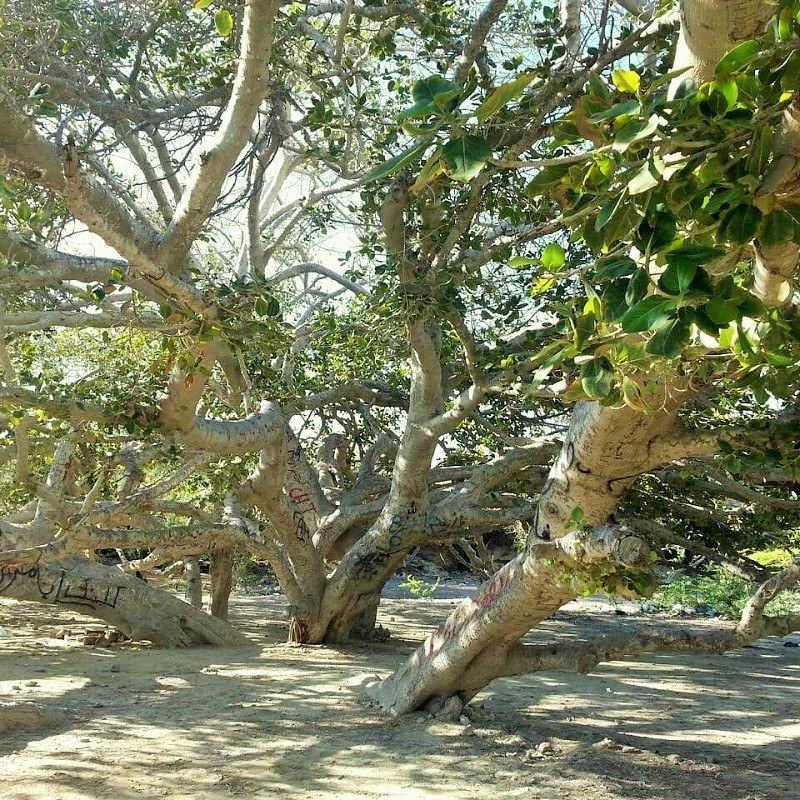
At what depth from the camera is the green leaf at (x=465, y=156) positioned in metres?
1.35

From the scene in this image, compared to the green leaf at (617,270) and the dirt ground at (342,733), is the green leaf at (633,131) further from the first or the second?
the dirt ground at (342,733)

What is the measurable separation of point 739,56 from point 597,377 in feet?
2.44

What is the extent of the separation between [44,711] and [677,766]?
3568 mm

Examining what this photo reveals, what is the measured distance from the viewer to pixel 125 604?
781 centimetres

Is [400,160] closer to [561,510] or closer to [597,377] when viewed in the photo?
[597,377]

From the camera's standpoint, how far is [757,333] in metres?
2.07

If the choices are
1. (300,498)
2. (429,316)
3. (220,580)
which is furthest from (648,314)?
(220,580)

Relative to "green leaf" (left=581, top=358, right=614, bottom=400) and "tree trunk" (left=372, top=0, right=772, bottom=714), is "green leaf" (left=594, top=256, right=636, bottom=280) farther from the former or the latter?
"tree trunk" (left=372, top=0, right=772, bottom=714)

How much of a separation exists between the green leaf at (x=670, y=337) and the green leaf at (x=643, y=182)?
0.22 metres

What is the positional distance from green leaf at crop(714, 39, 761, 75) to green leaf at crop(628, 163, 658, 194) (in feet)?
0.65

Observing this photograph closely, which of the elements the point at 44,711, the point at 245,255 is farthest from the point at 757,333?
the point at 245,255

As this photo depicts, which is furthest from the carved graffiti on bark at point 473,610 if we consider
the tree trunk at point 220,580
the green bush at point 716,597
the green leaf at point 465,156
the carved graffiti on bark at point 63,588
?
the green bush at point 716,597

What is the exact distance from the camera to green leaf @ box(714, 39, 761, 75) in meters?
1.36

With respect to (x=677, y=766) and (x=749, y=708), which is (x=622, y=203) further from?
(x=749, y=708)
